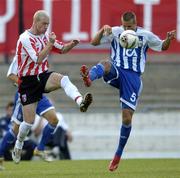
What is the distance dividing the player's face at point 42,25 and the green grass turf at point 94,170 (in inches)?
75.4

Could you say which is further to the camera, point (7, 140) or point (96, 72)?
point (7, 140)

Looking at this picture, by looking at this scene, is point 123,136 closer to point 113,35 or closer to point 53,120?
point 113,35

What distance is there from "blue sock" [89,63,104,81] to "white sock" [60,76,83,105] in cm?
29

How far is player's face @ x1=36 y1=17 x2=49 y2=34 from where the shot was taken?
12.2m

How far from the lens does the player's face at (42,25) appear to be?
12.2 meters

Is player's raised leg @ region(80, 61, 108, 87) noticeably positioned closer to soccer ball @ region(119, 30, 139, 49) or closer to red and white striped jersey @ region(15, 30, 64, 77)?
soccer ball @ region(119, 30, 139, 49)

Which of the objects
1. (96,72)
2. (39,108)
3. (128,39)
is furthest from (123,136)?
(39,108)

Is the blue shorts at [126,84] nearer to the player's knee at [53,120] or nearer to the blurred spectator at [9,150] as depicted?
the player's knee at [53,120]

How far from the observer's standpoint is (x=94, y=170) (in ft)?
43.3

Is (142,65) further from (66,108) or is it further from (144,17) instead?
(66,108)

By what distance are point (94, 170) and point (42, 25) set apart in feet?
7.50

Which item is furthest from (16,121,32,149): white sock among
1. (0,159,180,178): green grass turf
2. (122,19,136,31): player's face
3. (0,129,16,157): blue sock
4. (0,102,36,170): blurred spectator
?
(0,102,36,170): blurred spectator

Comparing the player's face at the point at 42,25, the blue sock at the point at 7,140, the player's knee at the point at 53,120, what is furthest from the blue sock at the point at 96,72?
the blue sock at the point at 7,140

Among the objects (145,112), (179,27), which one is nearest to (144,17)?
(179,27)
